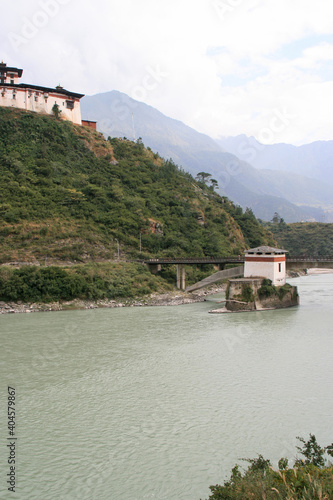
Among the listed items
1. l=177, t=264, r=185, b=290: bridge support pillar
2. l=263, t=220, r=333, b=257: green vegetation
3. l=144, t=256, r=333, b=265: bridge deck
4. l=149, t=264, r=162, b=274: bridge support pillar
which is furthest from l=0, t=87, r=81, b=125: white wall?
l=263, t=220, r=333, b=257: green vegetation

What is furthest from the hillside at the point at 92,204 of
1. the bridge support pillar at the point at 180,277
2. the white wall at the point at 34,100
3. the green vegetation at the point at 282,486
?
the green vegetation at the point at 282,486

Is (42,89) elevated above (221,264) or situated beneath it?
elevated above

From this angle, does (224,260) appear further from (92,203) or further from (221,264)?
(92,203)

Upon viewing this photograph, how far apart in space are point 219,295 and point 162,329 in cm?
2098

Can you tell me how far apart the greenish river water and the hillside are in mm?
18764

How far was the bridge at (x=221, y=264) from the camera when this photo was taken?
4380cm

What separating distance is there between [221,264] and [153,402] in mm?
35084

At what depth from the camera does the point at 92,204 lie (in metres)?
57.8

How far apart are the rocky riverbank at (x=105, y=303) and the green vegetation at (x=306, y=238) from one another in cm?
6186

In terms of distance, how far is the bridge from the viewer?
43.8m

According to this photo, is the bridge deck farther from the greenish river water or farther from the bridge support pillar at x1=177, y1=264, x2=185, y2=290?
the greenish river water

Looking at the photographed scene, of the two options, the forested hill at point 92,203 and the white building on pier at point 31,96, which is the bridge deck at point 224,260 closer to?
the forested hill at point 92,203

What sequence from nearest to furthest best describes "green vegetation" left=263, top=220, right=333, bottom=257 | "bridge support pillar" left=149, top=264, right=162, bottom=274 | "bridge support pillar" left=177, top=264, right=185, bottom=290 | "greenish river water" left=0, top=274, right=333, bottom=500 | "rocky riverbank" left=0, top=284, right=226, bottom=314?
"greenish river water" left=0, top=274, right=333, bottom=500, "rocky riverbank" left=0, top=284, right=226, bottom=314, "bridge support pillar" left=177, top=264, right=185, bottom=290, "bridge support pillar" left=149, top=264, right=162, bottom=274, "green vegetation" left=263, top=220, right=333, bottom=257

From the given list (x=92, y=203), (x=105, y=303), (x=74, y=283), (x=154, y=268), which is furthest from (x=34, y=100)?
(x=105, y=303)
